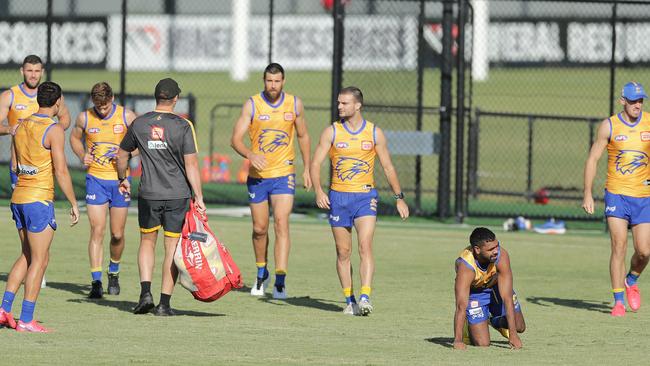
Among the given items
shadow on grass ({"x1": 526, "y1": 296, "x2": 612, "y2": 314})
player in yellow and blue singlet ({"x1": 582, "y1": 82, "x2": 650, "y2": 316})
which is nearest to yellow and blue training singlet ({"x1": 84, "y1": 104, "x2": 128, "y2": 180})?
shadow on grass ({"x1": 526, "y1": 296, "x2": 612, "y2": 314})

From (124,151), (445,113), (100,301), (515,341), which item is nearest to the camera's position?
(515,341)

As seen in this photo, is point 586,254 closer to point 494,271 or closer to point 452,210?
point 452,210

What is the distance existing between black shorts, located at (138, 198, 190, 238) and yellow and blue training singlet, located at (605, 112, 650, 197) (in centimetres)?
435

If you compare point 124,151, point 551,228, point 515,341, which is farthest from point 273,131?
point 551,228

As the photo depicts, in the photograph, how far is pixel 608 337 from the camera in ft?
42.7

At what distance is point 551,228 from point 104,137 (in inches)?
372

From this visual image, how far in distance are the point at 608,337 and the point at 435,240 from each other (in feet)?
26.6

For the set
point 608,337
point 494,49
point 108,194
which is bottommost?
point 608,337

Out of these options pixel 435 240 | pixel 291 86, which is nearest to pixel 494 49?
pixel 291 86

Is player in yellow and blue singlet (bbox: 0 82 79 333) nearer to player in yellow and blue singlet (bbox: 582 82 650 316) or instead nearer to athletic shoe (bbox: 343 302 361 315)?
athletic shoe (bbox: 343 302 361 315)

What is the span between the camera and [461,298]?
38.6ft

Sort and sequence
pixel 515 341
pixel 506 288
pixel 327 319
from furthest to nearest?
1. pixel 327 319
2. pixel 515 341
3. pixel 506 288

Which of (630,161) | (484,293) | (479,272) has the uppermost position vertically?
(630,161)

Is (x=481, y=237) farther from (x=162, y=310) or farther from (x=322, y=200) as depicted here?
(x=162, y=310)
